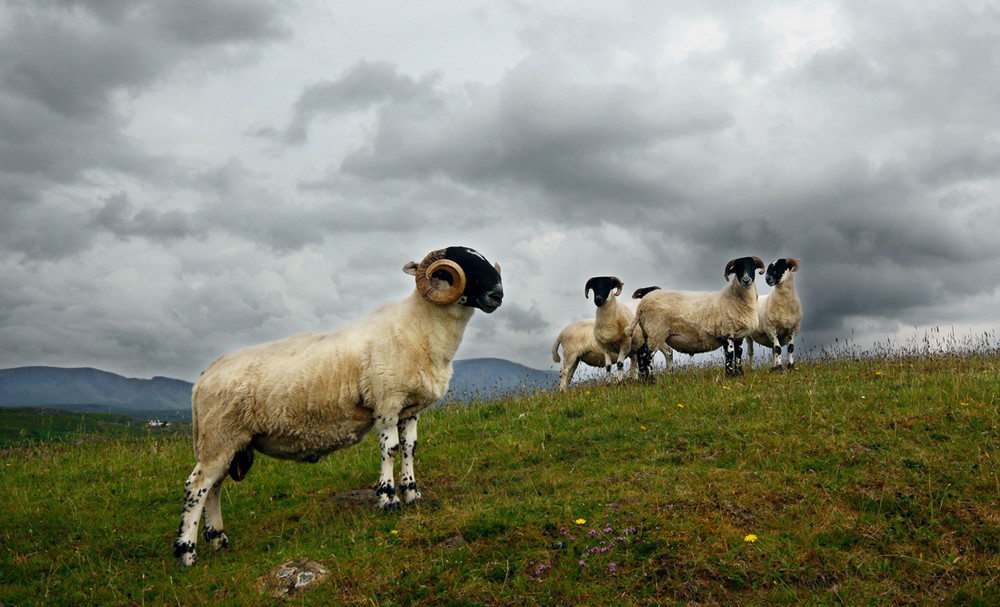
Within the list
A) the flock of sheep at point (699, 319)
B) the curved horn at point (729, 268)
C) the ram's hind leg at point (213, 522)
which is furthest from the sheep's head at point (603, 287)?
the ram's hind leg at point (213, 522)

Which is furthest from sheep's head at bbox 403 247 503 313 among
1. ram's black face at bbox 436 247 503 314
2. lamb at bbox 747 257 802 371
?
lamb at bbox 747 257 802 371

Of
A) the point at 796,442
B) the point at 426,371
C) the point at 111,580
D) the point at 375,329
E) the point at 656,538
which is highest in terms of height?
the point at 375,329

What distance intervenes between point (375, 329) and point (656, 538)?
4745 mm

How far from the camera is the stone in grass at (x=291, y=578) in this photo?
6906mm

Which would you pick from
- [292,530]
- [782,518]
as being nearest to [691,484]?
[782,518]

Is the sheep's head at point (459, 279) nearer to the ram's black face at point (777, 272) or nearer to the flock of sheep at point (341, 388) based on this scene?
the flock of sheep at point (341, 388)

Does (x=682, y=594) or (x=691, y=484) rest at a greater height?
(x=691, y=484)

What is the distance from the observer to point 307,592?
22.1ft

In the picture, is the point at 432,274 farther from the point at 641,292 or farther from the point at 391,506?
the point at 641,292

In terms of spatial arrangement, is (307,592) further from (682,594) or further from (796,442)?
(796,442)

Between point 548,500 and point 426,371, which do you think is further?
point 426,371

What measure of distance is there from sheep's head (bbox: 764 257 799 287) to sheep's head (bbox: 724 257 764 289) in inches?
55.2

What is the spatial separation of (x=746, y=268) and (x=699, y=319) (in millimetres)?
1865

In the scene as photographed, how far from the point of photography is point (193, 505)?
8.21m
